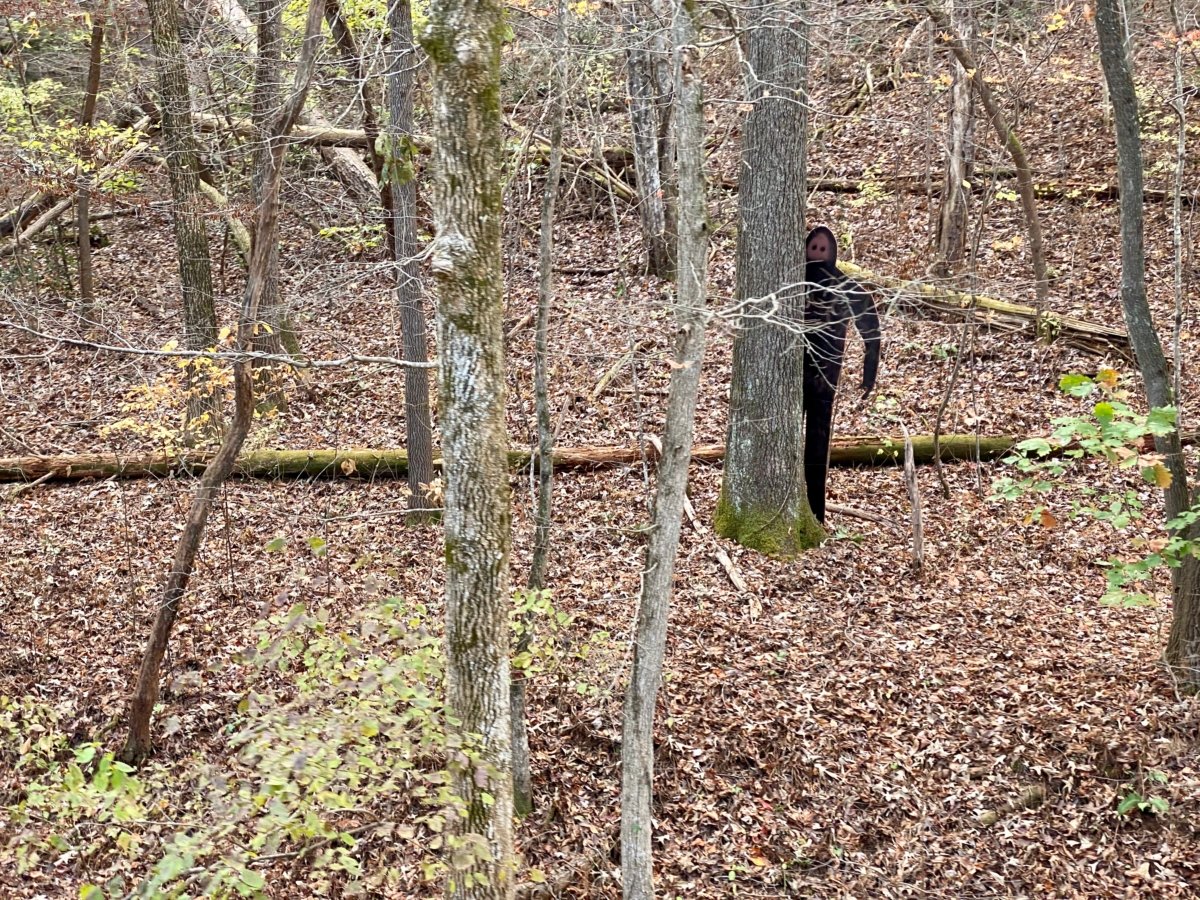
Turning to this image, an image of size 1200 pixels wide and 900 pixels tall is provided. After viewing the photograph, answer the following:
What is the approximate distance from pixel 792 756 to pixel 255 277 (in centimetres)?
536

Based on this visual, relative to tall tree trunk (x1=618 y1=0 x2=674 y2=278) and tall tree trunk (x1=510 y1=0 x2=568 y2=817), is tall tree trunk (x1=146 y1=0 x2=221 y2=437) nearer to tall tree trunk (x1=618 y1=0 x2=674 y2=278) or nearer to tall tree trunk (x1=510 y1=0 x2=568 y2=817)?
tall tree trunk (x1=510 y1=0 x2=568 y2=817)

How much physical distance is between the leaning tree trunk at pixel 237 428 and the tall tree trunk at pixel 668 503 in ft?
8.13

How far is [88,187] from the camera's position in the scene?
11.2 meters

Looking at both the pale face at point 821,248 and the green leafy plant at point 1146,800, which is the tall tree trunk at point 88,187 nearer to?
the pale face at point 821,248

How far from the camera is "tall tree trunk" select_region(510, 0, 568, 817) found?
6.78m

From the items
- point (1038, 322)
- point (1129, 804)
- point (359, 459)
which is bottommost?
point (1129, 804)

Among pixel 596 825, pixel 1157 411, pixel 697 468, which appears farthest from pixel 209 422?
pixel 1157 411

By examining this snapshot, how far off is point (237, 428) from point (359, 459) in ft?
12.0

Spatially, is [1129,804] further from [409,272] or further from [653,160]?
[653,160]

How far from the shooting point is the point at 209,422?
33.7 ft

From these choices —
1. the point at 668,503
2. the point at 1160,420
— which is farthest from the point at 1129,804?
the point at 668,503

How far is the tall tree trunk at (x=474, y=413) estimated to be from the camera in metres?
4.61

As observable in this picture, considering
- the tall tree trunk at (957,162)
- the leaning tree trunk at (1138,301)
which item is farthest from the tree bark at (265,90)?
the tall tree trunk at (957,162)

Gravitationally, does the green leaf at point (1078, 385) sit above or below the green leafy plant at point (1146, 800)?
above
